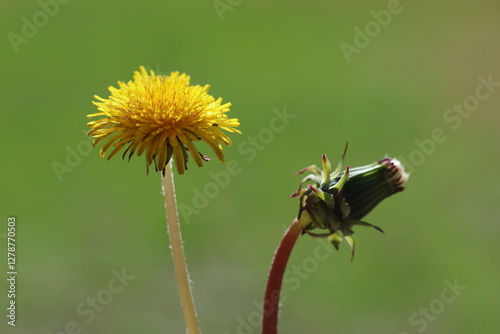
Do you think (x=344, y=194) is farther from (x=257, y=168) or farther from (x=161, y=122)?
(x=257, y=168)

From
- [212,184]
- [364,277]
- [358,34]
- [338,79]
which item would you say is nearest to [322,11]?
[358,34]

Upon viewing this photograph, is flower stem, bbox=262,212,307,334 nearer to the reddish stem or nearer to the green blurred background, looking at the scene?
the reddish stem

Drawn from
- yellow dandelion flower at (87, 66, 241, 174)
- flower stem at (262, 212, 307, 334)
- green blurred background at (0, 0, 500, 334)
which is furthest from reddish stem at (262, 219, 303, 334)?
green blurred background at (0, 0, 500, 334)

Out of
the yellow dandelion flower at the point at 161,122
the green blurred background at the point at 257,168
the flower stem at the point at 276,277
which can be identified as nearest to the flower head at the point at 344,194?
the flower stem at the point at 276,277

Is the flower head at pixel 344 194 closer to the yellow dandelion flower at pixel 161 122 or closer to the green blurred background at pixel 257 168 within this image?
the yellow dandelion flower at pixel 161 122

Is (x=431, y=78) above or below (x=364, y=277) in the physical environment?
above

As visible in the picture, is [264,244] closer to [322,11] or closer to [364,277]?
[364,277]
